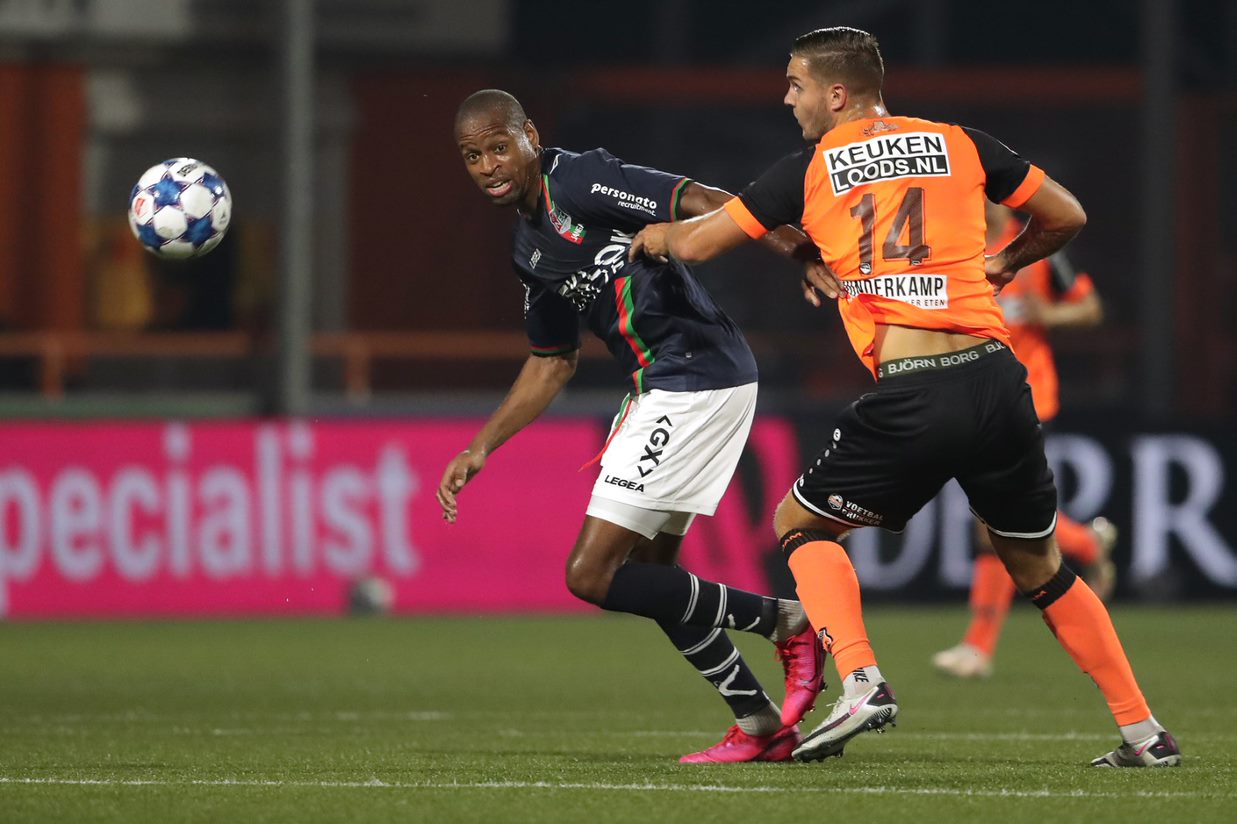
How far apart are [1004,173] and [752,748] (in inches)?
73.9

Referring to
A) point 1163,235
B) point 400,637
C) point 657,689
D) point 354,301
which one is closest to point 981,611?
point 657,689

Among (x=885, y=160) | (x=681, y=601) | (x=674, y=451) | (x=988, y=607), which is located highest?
(x=885, y=160)

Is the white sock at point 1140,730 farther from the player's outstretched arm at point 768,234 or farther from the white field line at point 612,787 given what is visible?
the player's outstretched arm at point 768,234

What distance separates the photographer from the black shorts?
5578 mm

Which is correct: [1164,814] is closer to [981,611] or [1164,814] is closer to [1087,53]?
[981,611]

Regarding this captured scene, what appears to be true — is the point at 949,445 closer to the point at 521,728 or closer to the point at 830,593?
the point at 830,593

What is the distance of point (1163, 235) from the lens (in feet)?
53.0

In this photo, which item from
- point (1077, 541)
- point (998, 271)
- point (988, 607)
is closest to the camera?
point (998, 271)

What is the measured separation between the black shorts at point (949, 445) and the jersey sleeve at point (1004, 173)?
43 cm

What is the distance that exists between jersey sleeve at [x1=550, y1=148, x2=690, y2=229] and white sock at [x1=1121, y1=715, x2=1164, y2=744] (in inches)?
77.7

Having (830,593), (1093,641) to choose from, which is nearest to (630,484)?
(830,593)

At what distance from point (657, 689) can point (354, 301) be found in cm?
1346

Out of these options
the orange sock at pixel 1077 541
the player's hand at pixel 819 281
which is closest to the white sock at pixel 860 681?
the player's hand at pixel 819 281

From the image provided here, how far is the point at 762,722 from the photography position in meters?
6.29
